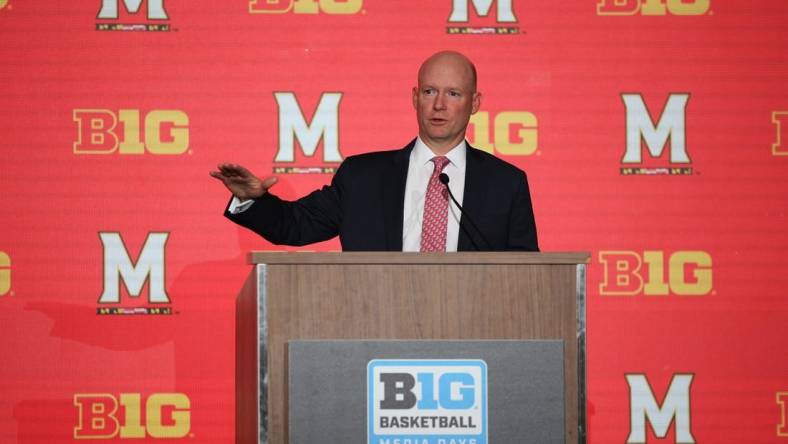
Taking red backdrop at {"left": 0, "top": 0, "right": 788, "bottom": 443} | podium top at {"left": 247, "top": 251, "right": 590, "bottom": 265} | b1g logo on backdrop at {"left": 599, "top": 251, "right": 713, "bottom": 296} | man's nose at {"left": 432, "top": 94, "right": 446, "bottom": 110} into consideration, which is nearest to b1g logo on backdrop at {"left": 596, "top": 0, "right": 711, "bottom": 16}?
red backdrop at {"left": 0, "top": 0, "right": 788, "bottom": 443}

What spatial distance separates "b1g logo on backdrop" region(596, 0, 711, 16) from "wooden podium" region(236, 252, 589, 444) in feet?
6.73

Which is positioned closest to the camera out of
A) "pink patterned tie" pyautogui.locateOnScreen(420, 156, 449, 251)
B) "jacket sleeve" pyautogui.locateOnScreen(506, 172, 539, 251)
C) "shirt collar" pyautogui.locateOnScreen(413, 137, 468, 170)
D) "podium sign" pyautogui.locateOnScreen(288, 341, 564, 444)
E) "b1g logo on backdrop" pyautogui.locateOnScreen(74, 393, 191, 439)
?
"podium sign" pyautogui.locateOnScreen(288, 341, 564, 444)

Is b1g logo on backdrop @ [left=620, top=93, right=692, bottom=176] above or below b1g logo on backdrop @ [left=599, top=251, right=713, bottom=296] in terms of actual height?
above

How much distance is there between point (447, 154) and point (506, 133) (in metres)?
0.98

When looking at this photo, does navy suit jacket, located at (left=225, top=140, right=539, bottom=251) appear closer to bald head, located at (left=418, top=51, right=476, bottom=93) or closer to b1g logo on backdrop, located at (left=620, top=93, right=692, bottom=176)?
bald head, located at (left=418, top=51, right=476, bottom=93)

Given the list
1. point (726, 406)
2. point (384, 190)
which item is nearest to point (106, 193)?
point (384, 190)

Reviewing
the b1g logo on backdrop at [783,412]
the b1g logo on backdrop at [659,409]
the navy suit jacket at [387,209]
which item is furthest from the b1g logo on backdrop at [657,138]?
the navy suit jacket at [387,209]

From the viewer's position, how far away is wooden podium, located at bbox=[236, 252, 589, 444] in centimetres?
166

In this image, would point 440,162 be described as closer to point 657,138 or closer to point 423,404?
point 423,404

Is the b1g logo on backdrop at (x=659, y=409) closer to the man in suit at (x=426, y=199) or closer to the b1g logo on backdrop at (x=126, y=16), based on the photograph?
the man in suit at (x=426, y=199)

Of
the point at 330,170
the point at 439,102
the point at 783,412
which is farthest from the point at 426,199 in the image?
the point at 783,412

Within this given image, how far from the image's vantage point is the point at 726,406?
136 inches

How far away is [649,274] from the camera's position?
346cm

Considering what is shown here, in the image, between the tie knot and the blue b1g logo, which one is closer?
the blue b1g logo
